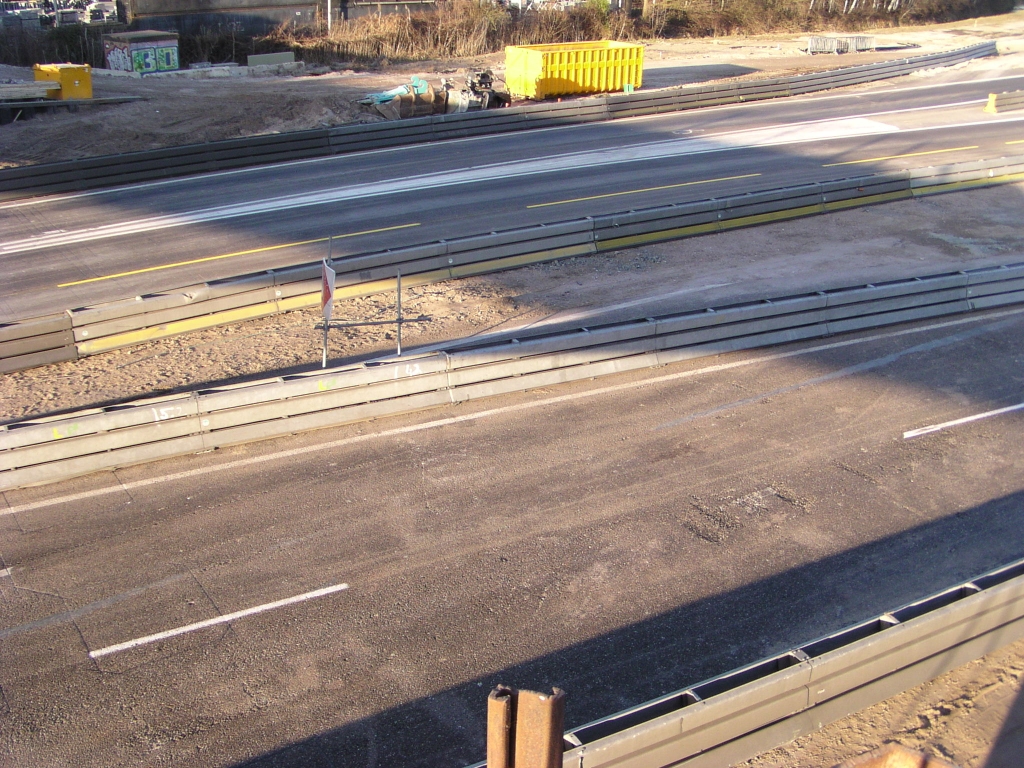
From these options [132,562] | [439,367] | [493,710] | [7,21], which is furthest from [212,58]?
[493,710]

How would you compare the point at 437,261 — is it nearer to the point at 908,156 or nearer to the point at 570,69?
the point at 908,156

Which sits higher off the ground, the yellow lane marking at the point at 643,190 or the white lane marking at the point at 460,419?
the yellow lane marking at the point at 643,190

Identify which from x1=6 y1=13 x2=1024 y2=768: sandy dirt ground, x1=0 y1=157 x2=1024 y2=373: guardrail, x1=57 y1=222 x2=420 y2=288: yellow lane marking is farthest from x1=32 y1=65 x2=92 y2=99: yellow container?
x1=0 y1=157 x2=1024 y2=373: guardrail

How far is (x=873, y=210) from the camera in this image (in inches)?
876

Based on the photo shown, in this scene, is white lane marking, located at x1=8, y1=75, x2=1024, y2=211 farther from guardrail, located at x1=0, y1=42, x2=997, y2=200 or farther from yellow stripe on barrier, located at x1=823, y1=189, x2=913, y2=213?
yellow stripe on barrier, located at x1=823, y1=189, x2=913, y2=213

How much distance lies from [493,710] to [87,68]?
1357 inches

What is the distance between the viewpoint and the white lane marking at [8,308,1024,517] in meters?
10.5

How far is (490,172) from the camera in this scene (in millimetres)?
25984

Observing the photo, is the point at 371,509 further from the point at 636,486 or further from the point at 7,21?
the point at 7,21

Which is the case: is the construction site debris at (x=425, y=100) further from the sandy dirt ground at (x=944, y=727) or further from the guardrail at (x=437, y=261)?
the sandy dirt ground at (x=944, y=727)

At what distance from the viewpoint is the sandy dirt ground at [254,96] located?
28.9 metres

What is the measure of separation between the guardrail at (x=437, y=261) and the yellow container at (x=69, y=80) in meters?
20.3

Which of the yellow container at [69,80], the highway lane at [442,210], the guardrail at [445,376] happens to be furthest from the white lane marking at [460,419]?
the yellow container at [69,80]

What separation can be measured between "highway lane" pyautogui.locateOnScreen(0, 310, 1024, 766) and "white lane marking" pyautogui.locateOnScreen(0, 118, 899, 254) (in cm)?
1232
